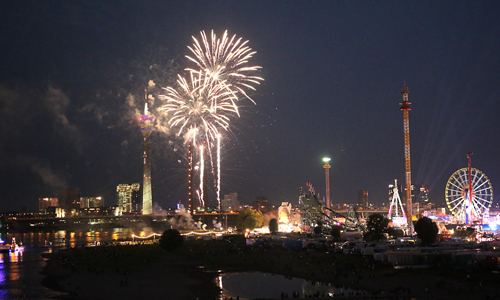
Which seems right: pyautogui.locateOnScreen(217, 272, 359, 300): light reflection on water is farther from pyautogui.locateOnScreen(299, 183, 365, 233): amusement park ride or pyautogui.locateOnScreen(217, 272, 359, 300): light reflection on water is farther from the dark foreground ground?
pyautogui.locateOnScreen(299, 183, 365, 233): amusement park ride

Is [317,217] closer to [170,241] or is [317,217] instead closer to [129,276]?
[170,241]

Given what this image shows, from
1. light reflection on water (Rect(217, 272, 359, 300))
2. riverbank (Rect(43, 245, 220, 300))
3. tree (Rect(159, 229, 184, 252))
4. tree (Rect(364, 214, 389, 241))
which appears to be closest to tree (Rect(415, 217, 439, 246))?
tree (Rect(364, 214, 389, 241))

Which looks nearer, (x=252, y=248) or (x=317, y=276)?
(x=317, y=276)

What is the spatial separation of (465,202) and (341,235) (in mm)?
47338

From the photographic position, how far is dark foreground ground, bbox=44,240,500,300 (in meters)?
38.4

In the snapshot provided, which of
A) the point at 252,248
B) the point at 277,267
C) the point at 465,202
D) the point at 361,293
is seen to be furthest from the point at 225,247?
the point at 465,202

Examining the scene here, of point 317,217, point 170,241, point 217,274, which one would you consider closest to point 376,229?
point 317,217

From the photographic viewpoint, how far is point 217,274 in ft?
169

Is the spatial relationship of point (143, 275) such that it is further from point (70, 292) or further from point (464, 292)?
point (464, 292)

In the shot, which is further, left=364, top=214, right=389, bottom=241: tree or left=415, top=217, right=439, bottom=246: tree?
left=364, top=214, right=389, bottom=241: tree

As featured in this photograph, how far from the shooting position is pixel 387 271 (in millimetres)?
46000

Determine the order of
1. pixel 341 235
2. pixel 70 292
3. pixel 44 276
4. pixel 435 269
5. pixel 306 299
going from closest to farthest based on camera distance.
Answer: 1. pixel 306 299
2. pixel 70 292
3. pixel 435 269
4. pixel 44 276
5. pixel 341 235

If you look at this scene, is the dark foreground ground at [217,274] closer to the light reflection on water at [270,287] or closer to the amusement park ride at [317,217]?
the light reflection on water at [270,287]

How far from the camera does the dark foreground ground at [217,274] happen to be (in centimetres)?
3844
